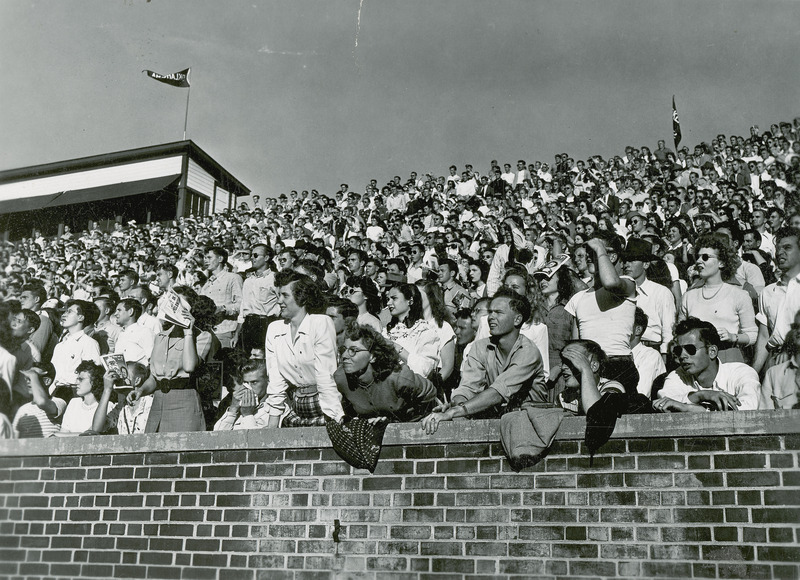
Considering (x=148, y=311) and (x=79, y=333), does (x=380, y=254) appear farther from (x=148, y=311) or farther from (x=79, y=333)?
(x=79, y=333)

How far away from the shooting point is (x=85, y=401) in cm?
724

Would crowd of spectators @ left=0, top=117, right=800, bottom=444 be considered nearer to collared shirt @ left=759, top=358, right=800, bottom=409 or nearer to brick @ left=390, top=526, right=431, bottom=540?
collared shirt @ left=759, top=358, right=800, bottom=409

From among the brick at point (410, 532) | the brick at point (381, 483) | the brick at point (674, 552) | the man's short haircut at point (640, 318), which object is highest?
the man's short haircut at point (640, 318)

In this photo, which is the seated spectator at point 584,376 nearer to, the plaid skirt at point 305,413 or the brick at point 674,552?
the brick at point 674,552

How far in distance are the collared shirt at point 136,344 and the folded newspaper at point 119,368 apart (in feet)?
1.84

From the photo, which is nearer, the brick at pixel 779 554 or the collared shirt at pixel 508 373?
the brick at pixel 779 554

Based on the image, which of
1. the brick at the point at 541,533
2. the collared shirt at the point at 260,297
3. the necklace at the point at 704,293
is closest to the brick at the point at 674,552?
the brick at the point at 541,533

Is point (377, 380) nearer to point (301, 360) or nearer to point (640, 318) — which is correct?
point (301, 360)

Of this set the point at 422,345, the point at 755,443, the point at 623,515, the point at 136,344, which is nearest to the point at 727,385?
the point at 755,443

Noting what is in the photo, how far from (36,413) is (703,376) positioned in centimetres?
537

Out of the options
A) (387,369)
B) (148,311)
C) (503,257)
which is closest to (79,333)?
(148,311)

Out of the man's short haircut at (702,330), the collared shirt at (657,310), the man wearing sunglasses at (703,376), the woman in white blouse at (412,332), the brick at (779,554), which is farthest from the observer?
the woman in white blouse at (412,332)

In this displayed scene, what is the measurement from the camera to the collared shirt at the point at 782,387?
498cm

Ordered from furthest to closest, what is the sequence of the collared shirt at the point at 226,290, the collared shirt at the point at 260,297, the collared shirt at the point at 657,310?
1. the collared shirt at the point at 226,290
2. the collared shirt at the point at 260,297
3. the collared shirt at the point at 657,310
